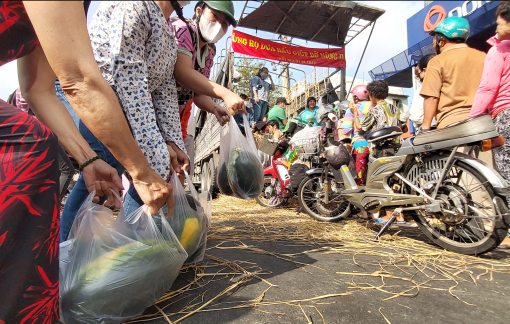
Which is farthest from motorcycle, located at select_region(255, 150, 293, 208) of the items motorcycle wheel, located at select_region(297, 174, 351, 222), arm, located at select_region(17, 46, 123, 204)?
arm, located at select_region(17, 46, 123, 204)

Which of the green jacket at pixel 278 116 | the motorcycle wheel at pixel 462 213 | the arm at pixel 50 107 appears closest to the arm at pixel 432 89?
the motorcycle wheel at pixel 462 213

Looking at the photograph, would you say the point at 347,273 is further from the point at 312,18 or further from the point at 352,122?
the point at 312,18

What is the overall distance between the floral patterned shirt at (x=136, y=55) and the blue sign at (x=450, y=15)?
9217mm

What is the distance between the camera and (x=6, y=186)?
2.20 ft

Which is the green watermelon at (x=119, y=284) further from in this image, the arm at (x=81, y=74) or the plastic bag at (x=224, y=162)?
the plastic bag at (x=224, y=162)

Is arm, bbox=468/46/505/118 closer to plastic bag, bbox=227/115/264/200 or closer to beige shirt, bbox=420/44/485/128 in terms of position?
beige shirt, bbox=420/44/485/128

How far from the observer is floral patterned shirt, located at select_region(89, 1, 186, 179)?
3.27ft

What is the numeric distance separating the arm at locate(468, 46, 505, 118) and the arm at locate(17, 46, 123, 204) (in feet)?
8.67

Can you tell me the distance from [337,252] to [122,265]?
158cm

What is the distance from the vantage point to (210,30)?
160 centimetres

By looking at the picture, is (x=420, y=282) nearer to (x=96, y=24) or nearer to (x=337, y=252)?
(x=337, y=252)

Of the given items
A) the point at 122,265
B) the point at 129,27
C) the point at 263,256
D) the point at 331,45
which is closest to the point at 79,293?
the point at 122,265

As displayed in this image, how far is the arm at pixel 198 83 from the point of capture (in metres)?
1.58

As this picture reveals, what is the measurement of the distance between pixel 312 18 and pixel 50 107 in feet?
24.2
